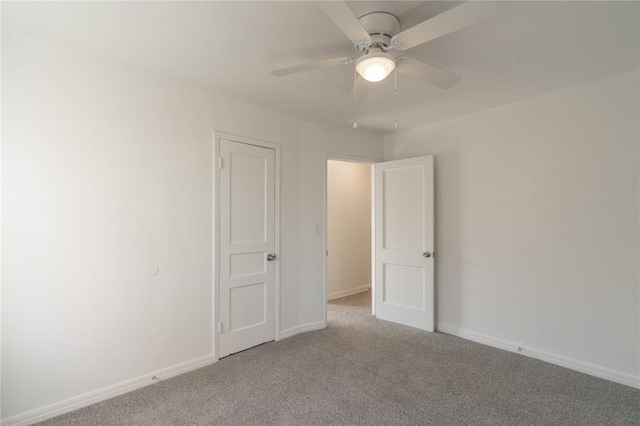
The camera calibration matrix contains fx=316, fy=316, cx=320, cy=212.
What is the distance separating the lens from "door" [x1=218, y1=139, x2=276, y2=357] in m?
2.96

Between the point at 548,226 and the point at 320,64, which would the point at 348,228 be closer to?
the point at 548,226

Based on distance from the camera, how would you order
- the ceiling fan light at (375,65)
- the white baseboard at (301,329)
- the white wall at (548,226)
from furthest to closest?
the white baseboard at (301,329) < the white wall at (548,226) < the ceiling fan light at (375,65)

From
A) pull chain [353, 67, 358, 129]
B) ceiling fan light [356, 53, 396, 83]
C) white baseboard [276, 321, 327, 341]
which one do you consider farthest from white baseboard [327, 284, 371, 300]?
ceiling fan light [356, 53, 396, 83]

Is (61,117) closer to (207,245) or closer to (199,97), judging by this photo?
(199,97)

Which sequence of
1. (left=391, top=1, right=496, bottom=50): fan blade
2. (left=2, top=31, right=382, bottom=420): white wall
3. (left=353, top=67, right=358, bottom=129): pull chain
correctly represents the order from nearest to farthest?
1. (left=391, top=1, right=496, bottom=50): fan blade
2. (left=2, top=31, right=382, bottom=420): white wall
3. (left=353, top=67, right=358, bottom=129): pull chain

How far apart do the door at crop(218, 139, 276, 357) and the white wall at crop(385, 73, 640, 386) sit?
2003 mm

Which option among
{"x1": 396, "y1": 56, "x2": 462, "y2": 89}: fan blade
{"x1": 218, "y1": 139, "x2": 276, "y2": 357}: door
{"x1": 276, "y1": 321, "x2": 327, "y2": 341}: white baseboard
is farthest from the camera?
{"x1": 276, "y1": 321, "x2": 327, "y2": 341}: white baseboard

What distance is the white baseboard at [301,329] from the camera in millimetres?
3402

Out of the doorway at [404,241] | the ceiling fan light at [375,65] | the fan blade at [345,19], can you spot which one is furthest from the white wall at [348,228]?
the fan blade at [345,19]

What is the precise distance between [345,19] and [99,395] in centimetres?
285

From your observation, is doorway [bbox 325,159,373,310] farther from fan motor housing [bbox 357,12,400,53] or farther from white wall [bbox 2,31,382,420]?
fan motor housing [bbox 357,12,400,53]

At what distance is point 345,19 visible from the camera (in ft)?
4.65

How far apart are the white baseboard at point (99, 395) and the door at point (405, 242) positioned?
2266 mm

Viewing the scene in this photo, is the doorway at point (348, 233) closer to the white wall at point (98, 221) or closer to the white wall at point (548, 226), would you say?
the white wall at point (548, 226)
